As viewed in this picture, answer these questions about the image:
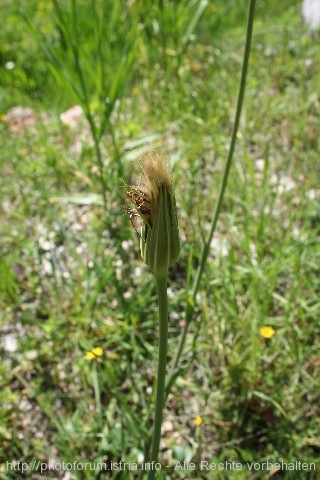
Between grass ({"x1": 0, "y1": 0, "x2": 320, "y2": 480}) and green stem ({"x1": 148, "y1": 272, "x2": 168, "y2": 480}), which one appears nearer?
green stem ({"x1": 148, "y1": 272, "x2": 168, "y2": 480})

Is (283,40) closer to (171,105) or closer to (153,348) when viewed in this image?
(171,105)

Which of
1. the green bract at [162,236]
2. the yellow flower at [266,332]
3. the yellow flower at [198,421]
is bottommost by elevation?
the yellow flower at [198,421]

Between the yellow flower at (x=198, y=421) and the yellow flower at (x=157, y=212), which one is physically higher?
the yellow flower at (x=157, y=212)

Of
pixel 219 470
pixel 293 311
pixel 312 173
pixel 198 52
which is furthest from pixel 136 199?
pixel 198 52

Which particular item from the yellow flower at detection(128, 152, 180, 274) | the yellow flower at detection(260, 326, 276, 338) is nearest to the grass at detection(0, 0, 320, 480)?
the yellow flower at detection(260, 326, 276, 338)

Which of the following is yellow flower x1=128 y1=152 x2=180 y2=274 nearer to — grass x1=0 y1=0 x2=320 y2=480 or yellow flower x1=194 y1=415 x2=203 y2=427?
grass x1=0 y1=0 x2=320 y2=480

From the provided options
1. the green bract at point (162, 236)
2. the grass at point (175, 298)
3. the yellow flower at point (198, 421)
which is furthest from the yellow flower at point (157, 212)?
the yellow flower at point (198, 421)

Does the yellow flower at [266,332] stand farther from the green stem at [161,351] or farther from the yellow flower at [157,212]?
the yellow flower at [157,212]
